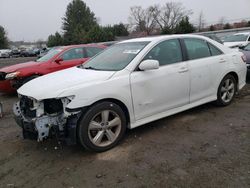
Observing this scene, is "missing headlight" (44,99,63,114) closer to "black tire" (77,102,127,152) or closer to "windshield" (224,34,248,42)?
"black tire" (77,102,127,152)

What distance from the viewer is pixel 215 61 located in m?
4.97

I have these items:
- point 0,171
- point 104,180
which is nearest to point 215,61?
point 104,180

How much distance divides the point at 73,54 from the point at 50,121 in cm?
506

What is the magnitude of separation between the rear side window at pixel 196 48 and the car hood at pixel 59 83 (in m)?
1.70

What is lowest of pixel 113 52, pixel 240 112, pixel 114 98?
pixel 240 112

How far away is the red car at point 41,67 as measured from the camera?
23.3 feet

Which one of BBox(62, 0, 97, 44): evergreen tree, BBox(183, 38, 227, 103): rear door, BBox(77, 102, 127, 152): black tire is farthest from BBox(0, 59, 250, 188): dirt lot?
BBox(62, 0, 97, 44): evergreen tree

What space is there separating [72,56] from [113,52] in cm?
376

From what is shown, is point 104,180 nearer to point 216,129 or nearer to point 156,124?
point 156,124

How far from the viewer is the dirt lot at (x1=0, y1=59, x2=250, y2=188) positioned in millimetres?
2936

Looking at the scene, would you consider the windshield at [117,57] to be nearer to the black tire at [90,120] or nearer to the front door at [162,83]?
the front door at [162,83]

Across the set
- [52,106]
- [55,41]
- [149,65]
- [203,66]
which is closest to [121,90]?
[149,65]

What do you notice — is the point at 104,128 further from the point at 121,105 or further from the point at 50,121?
the point at 50,121

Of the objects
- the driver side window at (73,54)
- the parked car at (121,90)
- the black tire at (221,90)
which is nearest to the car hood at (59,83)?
the parked car at (121,90)
